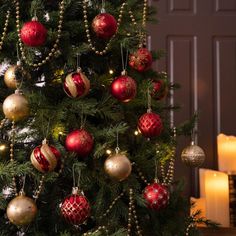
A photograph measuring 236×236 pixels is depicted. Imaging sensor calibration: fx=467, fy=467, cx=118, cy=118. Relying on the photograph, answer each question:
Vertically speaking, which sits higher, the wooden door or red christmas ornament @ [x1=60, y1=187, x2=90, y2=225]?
the wooden door

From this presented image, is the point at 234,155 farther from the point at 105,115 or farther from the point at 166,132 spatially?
the point at 105,115

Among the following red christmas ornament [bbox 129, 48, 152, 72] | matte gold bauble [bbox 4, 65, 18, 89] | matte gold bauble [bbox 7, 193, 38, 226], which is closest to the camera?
matte gold bauble [bbox 7, 193, 38, 226]

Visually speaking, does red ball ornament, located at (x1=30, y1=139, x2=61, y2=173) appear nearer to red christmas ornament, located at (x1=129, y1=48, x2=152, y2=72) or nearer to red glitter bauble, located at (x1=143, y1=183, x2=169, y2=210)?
red glitter bauble, located at (x1=143, y1=183, x2=169, y2=210)

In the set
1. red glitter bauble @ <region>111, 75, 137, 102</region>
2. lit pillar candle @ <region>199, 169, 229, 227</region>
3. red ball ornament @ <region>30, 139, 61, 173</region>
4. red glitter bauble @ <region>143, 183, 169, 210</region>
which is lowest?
lit pillar candle @ <region>199, 169, 229, 227</region>

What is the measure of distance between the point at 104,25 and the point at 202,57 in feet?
5.45

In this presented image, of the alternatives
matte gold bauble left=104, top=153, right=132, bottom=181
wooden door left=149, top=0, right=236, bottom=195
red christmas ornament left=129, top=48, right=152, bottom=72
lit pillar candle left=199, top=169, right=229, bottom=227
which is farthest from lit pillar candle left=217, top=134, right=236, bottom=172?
matte gold bauble left=104, top=153, right=132, bottom=181

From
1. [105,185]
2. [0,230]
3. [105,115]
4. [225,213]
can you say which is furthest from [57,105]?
[225,213]

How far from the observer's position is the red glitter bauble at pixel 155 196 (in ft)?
3.68

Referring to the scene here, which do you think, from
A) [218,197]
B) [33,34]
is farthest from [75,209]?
[218,197]

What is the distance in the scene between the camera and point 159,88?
1316 mm

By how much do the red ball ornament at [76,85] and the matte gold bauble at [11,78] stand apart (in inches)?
4.9

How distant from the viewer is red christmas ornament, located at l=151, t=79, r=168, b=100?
4.26 ft

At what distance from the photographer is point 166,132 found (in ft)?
4.43

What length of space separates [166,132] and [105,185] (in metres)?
0.31
